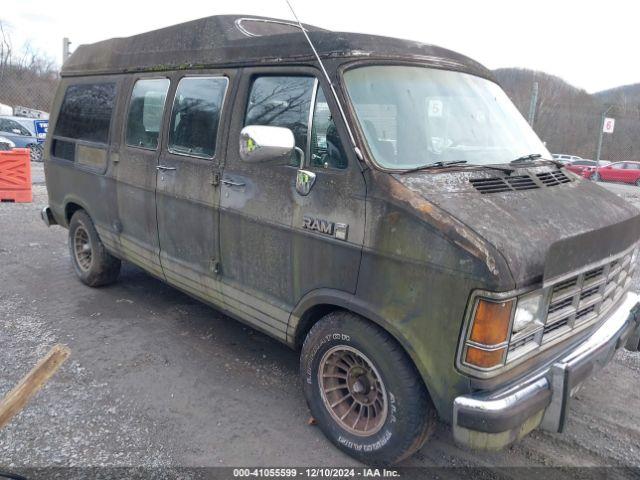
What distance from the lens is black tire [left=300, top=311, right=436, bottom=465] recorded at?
2688 mm

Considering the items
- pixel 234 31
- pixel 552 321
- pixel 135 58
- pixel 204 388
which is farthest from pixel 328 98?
pixel 135 58

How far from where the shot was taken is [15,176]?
10.3m

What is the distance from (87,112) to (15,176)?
20.5 ft

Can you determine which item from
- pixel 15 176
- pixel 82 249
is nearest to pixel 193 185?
pixel 82 249

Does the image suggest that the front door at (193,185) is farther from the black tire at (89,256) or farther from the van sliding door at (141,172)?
the black tire at (89,256)

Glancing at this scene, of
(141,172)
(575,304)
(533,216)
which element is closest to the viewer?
(533,216)

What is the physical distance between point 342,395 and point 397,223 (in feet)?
3.88

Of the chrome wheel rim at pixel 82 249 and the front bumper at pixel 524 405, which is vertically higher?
the front bumper at pixel 524 405

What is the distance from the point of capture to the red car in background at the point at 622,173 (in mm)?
25875

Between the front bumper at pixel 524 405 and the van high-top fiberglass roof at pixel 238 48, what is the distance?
1.93m

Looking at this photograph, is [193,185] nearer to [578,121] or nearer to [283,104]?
[283,104]

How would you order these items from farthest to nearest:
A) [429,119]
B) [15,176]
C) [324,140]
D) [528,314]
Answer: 1. [15,176]
2. [429,119]
3. [324,140]
4. [528,314]

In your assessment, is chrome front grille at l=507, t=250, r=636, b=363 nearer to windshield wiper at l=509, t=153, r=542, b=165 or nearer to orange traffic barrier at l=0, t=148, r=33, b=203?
windshield wiper at l=509, t=153, r=542, b=165

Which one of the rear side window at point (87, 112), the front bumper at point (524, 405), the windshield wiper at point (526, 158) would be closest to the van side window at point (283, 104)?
the windshield wiper at point (526, 158)
